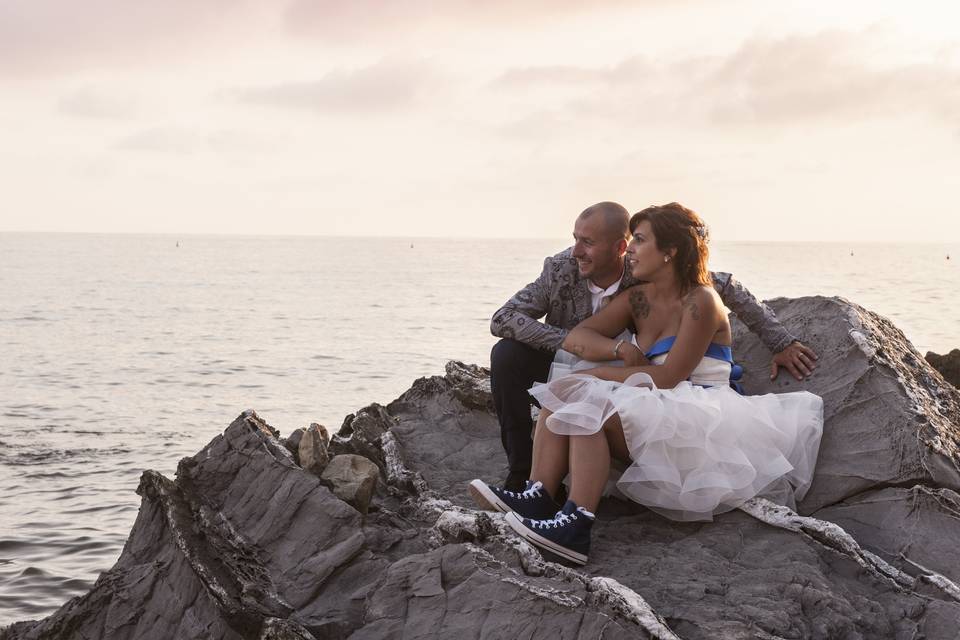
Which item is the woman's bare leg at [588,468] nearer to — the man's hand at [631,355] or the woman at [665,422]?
the woman at [665,422]

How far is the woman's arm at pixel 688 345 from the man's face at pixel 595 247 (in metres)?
0.63

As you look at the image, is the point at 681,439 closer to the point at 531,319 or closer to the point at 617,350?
the point at 617,350

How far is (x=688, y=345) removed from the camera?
5.14 meters

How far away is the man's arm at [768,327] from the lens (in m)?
5.98

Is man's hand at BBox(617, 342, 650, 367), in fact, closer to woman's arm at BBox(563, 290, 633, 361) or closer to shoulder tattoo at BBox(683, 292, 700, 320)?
woman's arm at BBox(563, 290, 633, 361)

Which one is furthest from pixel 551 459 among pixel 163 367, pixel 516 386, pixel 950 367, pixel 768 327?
pixel 163 367

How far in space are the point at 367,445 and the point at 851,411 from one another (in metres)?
3.03

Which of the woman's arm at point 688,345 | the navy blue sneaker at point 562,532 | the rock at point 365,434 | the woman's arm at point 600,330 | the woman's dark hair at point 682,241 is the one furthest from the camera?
the rock at point 365,434

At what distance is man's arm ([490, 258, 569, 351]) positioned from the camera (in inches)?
222

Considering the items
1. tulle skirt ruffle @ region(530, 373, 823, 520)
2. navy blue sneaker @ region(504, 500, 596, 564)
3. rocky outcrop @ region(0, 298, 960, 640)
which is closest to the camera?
rocky outcrop @ region(0, 298, 960, 640)

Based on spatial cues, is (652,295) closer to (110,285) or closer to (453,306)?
(453,306)

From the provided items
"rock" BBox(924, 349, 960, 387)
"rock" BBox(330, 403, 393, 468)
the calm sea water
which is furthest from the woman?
"rock" BBox(924, 349, 960, 387)

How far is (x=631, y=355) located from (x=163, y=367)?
19.2 metres

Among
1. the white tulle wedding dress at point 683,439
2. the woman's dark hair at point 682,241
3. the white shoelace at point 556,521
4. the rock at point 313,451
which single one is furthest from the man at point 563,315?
the rock at point 313,451
